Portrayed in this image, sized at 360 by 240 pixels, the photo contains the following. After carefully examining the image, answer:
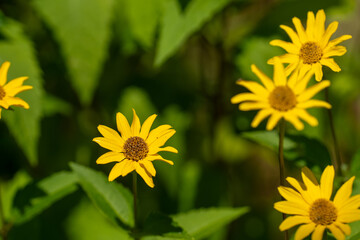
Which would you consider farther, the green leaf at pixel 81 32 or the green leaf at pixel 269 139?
the green leaf at pixel 81 32

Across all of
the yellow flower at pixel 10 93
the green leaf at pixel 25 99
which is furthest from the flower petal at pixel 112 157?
the green leaf at pixel 25 99

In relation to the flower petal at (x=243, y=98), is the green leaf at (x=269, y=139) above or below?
below

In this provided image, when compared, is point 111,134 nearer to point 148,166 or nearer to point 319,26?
point 148,166

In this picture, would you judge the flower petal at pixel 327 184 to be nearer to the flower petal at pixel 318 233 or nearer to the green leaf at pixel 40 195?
the flower petal at pixel 318 233

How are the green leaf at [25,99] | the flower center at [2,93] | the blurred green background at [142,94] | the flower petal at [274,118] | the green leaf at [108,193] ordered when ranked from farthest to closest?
1. the blurred green background at [142,94]
2. the green leaf at [25,99]
3. the green leaf at [108,193]
4. the flower center at [2,93]
5. the flower petal at [274,118]

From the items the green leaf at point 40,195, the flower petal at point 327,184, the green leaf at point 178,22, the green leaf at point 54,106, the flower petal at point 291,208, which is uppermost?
the green leaf at point 178,22

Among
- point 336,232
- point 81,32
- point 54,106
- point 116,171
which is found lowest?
point 336,232

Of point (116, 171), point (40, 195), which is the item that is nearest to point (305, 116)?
point (116, 171)

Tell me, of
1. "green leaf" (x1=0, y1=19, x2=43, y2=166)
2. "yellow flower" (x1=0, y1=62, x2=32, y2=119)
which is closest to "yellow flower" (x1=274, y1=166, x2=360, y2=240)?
"yellow flower" (x1=0, y1=62, x2=32, y2=119)
